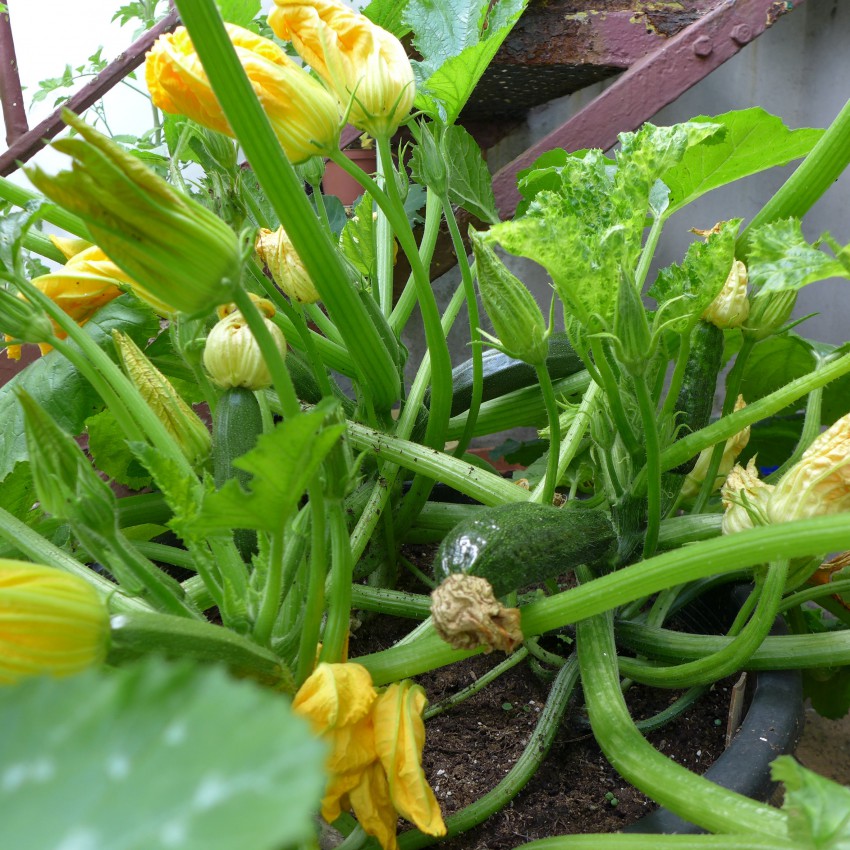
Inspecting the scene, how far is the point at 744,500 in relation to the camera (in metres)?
0.53

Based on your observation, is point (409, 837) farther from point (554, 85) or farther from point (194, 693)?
point (554, 85)

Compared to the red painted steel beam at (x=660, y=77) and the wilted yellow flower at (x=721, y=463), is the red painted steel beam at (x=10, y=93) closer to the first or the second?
the red painted steel beam at (x=660, y=77)

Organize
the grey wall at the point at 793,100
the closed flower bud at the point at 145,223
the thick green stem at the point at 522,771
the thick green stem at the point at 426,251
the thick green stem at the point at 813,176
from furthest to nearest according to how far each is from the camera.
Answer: the grey wall at the point at 793,100
the thick green stem at the point at 426,251
the thick green stem at the point at 813,176
the thick green stem at the point at 522,771
the closed flower bud at the point at 145,223

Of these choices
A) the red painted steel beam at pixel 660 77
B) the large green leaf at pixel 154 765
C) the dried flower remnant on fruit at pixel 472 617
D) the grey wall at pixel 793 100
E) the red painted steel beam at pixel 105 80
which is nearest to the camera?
the large green leaf at pixel 154 765

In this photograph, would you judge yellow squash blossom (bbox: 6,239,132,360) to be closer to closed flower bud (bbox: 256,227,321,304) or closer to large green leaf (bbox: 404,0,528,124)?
closed flower bud (bbox: 256,227,321,304)

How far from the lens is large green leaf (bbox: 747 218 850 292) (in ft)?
1.67

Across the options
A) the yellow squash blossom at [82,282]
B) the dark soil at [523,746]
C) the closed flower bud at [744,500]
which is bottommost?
the dark soil at [523,746]

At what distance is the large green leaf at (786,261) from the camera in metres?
0.51

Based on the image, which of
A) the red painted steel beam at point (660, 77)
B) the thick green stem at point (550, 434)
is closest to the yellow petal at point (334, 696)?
the thick green stem at point (550, 434)

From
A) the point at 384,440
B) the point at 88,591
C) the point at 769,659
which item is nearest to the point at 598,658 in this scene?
the point at 769,659

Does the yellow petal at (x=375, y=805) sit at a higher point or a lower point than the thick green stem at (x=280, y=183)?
lower

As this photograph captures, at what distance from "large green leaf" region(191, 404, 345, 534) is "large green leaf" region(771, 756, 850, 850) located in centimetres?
25

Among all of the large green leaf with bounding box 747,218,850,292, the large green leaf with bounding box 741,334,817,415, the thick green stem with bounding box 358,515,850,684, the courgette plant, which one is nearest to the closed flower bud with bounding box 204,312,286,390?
the courgette plant

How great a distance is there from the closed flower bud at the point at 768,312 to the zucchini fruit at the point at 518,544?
0.67ft
